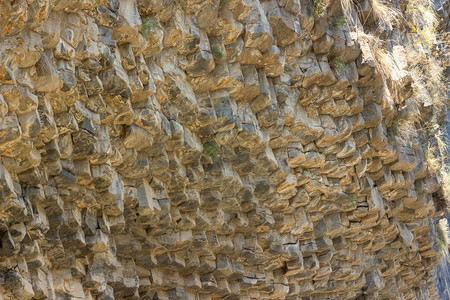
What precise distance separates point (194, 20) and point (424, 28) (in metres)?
5.69

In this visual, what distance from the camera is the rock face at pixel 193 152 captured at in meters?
4.73

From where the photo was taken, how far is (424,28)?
10.5 m

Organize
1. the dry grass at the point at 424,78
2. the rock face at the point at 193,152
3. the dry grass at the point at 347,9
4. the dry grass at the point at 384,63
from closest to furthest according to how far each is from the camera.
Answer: the rock face at the point at 193,152, the dry grass at the point at 347,9, the dry grass at the point at 384,63, the dry grass at the point at 424,78

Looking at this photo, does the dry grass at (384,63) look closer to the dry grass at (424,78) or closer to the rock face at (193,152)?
the rock face at (193,152)

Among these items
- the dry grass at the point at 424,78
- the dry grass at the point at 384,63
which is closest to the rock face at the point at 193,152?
the dry grass at the point at 384,63

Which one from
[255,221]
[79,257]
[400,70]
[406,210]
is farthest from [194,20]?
[406,210]

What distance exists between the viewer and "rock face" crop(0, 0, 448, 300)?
15.5ft

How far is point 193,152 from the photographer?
6094 millimetres

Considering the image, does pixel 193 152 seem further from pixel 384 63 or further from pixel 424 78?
pixel 424 78

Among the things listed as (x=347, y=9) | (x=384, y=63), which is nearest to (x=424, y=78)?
(x=384, y=63)

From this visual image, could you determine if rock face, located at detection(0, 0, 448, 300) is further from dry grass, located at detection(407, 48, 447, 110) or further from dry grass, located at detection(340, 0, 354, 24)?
dry grass, located at detection(407, 48, 447, 110)

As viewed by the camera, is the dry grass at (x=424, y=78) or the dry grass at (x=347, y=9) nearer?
the dry grass at (x=347, y=9)

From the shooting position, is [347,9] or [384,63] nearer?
[347,9]

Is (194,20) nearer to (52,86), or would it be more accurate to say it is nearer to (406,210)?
(52,86)
